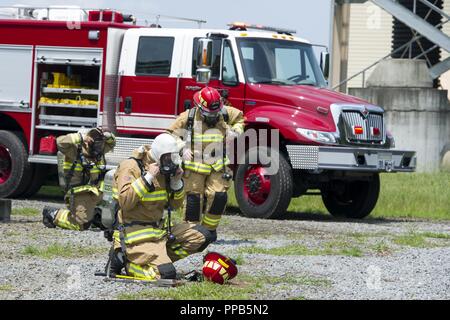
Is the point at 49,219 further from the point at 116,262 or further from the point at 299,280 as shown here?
the point at 299,280

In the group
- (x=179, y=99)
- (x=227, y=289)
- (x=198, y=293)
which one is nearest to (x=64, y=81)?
(x=179, y=99)

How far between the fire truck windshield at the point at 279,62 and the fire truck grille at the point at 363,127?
1017mm

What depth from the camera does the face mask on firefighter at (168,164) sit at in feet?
32.8

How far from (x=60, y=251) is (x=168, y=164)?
8.73ft

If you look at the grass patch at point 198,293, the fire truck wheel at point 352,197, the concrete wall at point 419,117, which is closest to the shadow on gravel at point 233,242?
the grass patch at point 198,293

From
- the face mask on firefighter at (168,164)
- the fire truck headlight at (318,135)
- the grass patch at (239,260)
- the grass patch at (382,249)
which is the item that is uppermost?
the fire truck headlight at (318,135)

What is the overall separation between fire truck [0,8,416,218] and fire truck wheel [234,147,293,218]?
1 centimetres

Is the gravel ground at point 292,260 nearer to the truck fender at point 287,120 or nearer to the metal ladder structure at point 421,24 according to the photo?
the truck fender at point 287,120

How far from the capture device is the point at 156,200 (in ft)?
33.3

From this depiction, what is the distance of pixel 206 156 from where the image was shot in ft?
43.0

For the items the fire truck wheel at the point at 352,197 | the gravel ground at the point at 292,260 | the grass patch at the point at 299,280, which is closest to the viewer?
the gravel ground at the point at 292,260

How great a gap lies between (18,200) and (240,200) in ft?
13.1
